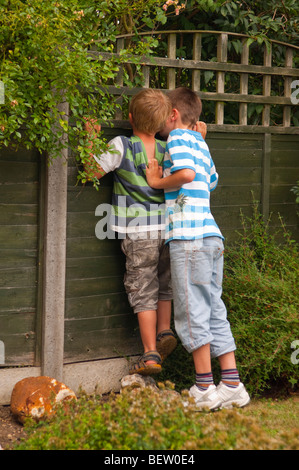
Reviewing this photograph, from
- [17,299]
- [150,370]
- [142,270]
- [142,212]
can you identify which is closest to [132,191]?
[142,212]

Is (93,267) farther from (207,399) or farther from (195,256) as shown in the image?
(207,399)

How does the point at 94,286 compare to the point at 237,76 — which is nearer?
the point at 94,286

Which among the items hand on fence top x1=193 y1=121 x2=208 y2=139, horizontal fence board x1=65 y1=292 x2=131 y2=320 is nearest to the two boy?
hand on fence top x1=193 y1=121 x2=208 y2=139

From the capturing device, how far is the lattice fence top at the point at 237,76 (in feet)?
15.1

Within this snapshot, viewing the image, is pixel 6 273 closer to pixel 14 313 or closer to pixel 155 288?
pixel 14 313

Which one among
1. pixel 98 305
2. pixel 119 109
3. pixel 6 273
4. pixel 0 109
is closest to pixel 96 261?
pixel 98 305

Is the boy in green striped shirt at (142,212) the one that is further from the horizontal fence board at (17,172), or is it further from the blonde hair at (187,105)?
the horizontal fence board at (17,172)

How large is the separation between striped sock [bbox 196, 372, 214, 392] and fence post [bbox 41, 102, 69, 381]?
0.91m

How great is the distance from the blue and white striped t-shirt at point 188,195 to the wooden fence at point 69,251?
46 cm

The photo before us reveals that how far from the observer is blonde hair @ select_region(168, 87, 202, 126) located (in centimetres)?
426

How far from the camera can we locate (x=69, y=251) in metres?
4.32

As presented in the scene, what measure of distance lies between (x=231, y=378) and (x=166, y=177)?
1.36m

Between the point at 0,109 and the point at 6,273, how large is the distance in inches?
43.8

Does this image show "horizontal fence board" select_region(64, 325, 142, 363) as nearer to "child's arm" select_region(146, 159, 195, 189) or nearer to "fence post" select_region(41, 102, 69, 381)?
"fence post" select_region(41, 102, 69, 381)
